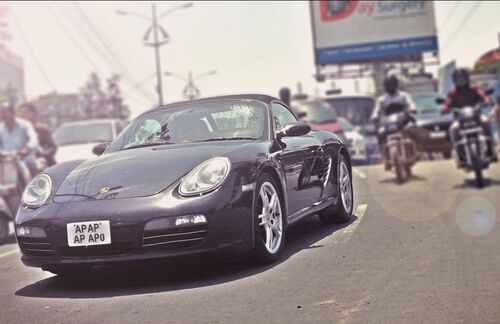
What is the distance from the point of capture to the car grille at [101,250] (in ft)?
17.1

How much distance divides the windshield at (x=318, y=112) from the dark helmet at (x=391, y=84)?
638cm

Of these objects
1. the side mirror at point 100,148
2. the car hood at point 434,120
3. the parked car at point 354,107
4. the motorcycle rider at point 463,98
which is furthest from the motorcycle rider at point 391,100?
the parked car at point 354,107

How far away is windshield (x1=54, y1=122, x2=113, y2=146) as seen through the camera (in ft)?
49.4

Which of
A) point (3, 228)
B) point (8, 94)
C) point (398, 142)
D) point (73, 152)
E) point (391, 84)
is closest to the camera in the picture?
point (3, 228)

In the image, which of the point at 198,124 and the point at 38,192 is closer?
the point at 38,192

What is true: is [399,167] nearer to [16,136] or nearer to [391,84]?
[391,84]

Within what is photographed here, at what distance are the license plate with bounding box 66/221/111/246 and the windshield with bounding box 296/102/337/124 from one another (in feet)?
45.6

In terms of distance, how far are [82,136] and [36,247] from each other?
9.95m

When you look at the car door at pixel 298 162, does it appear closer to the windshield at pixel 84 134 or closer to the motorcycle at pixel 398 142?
the motorcycle at pixel 398 142

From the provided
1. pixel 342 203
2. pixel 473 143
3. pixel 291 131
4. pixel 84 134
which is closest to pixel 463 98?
pixel 473 143

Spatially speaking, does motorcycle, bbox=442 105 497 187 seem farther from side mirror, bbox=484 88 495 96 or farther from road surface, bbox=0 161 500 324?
road surface, bbox=0 161 500 324

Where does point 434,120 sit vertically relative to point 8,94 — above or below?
below

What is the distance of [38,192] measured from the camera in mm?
5828

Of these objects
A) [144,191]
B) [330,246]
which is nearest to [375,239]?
[330,246]
